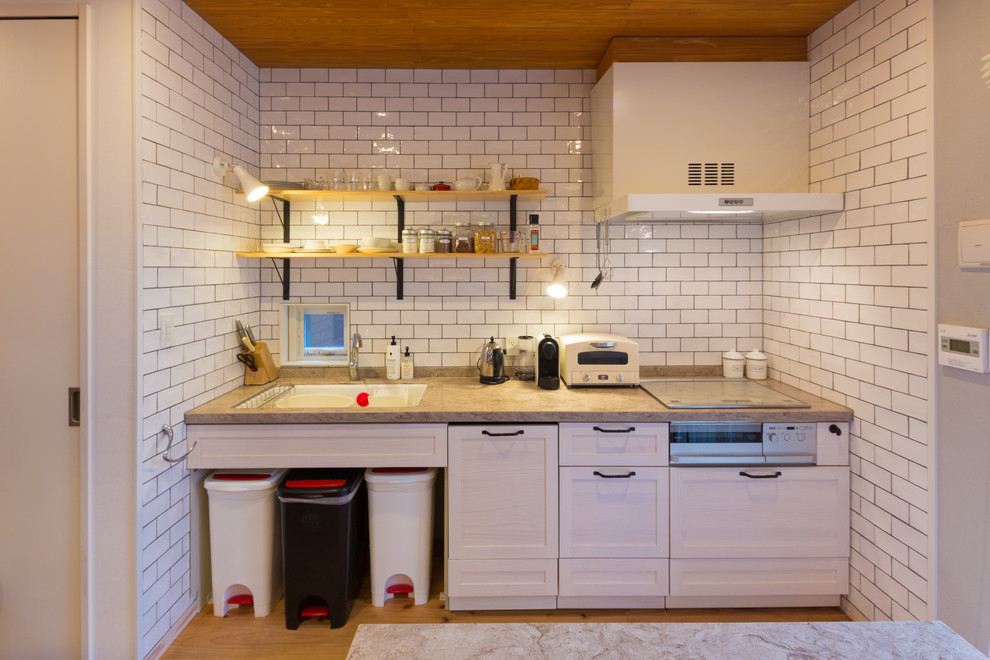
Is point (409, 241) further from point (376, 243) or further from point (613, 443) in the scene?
point (613, 443)

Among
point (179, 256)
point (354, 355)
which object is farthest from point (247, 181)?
point (354, 355)

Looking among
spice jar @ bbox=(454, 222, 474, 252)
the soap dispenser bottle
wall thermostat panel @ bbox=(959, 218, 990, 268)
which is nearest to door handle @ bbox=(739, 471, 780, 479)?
wall thermostat panel @ bbox=(959, 218, 990, 268)

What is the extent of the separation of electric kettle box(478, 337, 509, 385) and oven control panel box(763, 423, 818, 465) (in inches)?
48.9

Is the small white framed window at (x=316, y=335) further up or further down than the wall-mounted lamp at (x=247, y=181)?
further down

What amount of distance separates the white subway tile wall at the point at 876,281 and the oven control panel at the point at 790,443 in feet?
0.57

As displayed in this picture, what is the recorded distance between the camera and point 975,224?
5.58ft

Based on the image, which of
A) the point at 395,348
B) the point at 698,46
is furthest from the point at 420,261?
the point at 698,46

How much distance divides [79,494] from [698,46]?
10.5ft

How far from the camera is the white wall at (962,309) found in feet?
5.57

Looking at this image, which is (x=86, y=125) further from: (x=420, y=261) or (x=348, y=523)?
(x=348, y=523)

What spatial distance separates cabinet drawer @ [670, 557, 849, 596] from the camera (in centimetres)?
236

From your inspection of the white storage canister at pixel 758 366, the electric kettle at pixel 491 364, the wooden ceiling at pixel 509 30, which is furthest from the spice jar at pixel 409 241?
the white storage canister at pixel 758 366

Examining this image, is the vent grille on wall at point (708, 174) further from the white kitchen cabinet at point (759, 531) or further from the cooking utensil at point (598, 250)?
the white kitchen cabinet at point (759, 531)

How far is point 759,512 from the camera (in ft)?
7.68
